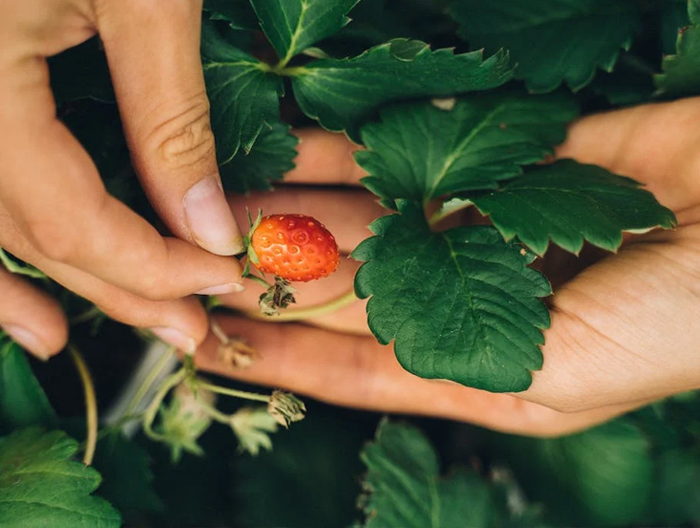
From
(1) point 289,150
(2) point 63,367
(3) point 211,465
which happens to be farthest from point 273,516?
(1) point 289,150

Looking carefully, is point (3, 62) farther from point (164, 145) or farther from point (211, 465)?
point (211, 465)

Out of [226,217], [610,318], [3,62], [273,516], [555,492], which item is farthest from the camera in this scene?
[555,492]

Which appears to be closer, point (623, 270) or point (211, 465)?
point (623, 270)

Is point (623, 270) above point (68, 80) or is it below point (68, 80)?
below

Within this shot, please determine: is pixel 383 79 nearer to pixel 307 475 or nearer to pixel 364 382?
pixel 364 382

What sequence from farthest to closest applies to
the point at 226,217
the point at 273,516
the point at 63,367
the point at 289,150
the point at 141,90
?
the point at 273,516
the point at 63,367
the point at 289,150
the point at 226,217
the point at 141,90

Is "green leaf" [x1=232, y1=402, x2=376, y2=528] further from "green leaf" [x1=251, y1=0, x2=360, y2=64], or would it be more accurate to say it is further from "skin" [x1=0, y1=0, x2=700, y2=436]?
"green leaf" [x1=251, y1=0, x2=360, y2=64]

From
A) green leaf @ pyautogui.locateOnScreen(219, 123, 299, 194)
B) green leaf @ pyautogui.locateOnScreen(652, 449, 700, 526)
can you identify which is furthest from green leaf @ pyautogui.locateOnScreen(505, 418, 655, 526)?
green leaf @ pyautogui.locateOnScreen(219, 123, 299, 194)

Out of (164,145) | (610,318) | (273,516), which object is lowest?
(273,516)
